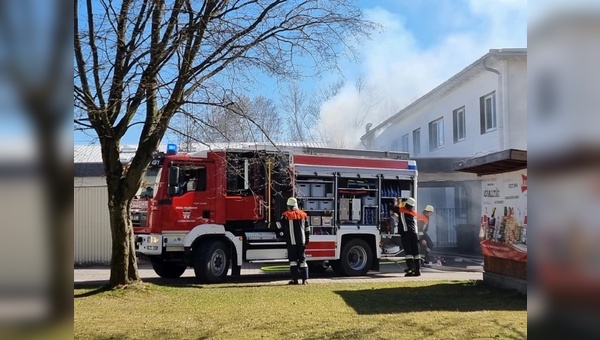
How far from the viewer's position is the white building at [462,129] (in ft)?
54.3

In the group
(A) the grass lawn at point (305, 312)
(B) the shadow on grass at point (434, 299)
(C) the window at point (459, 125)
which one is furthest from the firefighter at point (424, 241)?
(B) the shadow on grass at point (434, 299)

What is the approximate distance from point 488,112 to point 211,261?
1084 cm

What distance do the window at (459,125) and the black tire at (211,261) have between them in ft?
36.2

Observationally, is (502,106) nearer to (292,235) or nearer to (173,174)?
(292,235)

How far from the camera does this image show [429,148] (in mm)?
23203

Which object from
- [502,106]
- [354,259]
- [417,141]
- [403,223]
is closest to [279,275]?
[354,259]

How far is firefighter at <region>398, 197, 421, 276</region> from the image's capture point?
13.6 m

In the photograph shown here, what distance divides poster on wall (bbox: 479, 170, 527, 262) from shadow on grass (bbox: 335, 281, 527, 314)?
2.47 ft

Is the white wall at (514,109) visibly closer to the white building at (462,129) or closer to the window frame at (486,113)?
the white building at (462,129)

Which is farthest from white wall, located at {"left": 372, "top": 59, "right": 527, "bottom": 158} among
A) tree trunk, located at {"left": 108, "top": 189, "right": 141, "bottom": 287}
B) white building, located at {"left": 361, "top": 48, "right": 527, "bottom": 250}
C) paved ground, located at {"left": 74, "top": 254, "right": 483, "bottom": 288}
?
tree trunk, located at {"left": 108, "top": 189, "right": 141, "bottom": 287}
